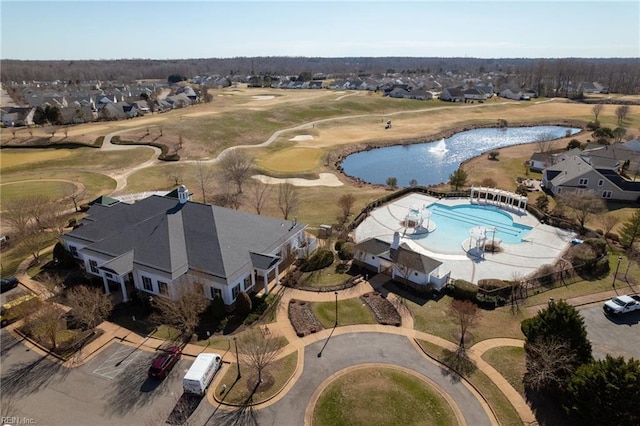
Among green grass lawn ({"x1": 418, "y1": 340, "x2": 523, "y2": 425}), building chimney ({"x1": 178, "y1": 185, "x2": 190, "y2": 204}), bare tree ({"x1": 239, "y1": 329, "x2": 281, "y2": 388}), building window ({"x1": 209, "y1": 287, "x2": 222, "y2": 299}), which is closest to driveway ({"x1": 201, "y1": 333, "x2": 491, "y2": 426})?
green grass lawn ({"x1": 418, "y1": 340, "x2": 523, "y2": 425})

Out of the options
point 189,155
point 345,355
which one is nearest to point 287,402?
point 345,355

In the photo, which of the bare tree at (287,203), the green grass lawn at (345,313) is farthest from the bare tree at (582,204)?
the bare tree at (287,203)

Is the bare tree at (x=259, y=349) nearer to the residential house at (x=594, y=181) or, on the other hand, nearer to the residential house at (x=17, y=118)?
the residential house at (x=594, y=181)

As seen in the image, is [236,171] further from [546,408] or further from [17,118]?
[17,118]

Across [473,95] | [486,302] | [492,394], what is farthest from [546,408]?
[473,95]

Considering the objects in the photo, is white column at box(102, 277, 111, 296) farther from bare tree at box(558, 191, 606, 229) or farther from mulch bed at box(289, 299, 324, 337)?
bare tree at box(558, 191, 606, 229)
